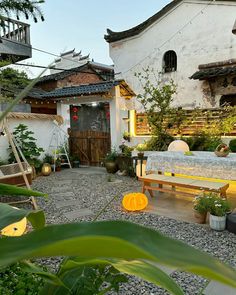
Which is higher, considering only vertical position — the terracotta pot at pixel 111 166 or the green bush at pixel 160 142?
the green bush at pixel 160 142

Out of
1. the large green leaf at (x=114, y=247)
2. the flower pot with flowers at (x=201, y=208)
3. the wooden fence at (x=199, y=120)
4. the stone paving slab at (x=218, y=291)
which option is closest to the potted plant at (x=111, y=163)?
the wooden fence at (x=199, y=120)

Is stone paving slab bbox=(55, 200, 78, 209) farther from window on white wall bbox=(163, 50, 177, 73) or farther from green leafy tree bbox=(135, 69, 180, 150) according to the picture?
window on white wall bbox=(163, 50, 177, 73)

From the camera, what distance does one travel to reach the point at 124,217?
4.44 meters

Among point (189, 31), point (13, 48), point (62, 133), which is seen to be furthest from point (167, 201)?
point (13, 48)

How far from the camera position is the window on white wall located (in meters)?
10.7

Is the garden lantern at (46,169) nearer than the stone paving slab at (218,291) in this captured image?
No

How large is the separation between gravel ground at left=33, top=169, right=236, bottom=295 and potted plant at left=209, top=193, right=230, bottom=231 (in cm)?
10

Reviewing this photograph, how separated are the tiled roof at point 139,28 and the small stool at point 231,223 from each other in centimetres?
→ 944

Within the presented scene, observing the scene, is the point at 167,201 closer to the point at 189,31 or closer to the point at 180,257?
the point at 180,257

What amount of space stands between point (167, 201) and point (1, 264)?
5243 millimetres

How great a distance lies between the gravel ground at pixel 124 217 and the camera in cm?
255

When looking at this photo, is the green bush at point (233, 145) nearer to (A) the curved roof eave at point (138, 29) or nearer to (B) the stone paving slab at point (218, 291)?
(B) the stone paving slab at point (218, 291)

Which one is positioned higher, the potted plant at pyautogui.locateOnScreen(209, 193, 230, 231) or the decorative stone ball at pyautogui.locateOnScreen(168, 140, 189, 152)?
the decorative stone ball at pyautogui.locateOnScreen(168, 140, 189, 152)

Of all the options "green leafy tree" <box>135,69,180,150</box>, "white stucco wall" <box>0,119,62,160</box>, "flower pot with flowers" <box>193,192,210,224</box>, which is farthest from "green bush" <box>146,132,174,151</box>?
"white stucco wall" <box>0,119,62,160</box>
